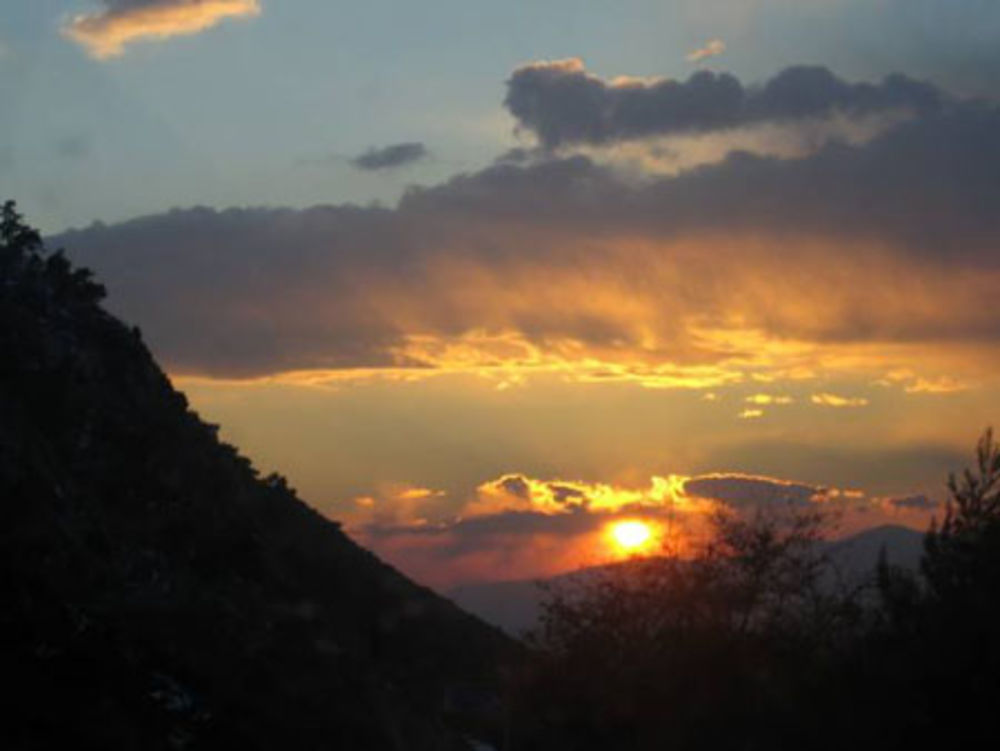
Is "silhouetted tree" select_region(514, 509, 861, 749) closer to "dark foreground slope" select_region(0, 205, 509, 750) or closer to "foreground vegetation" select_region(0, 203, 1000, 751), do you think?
"foreground vegetation" select_region(0, 203, 1000, 751)

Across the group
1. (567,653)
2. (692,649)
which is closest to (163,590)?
(567,653)

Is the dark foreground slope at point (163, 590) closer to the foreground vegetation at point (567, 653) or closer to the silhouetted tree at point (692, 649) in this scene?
the foreground vegetation at point (567, 653)

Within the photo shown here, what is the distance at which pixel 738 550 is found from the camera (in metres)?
51.6

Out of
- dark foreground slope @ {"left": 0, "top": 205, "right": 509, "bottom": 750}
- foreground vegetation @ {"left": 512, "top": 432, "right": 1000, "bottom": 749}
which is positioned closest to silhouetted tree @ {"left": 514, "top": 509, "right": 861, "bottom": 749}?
foreground vegetation @ {"left": 512, "top": 432, "right": 1000, "bottom": 749}

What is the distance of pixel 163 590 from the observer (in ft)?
306

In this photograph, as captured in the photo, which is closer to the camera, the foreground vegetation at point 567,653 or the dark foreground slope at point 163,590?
the foreground vegetation at point 567,653

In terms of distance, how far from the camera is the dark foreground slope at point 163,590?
44938 millimetres

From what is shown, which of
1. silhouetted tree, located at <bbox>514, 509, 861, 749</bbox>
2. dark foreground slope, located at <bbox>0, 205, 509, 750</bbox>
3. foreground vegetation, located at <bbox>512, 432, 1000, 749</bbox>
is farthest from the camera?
dark foreground slope, located at <bbox>0, 205, 509, 750</bbox>

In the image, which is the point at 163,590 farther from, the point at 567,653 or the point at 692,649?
the point at 692,649

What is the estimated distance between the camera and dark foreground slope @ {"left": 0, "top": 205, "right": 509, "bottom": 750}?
44.9 meters

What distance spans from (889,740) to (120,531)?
3238 inches

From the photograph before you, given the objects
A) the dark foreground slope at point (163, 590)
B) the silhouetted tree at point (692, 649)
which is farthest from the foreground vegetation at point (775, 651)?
the dark foreground slope at point (163, 590)

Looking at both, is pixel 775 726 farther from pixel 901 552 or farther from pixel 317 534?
pixel 317 534

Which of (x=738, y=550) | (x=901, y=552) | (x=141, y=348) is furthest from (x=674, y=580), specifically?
(x=141, y=348)
